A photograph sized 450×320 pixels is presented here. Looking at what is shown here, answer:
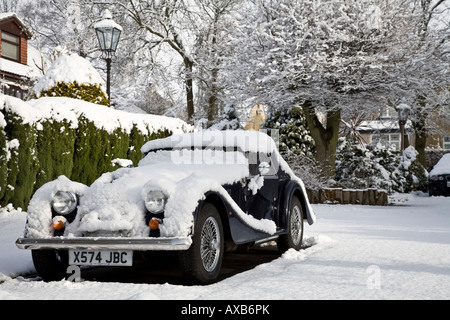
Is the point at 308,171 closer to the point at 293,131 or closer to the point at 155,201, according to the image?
the point at 293,131

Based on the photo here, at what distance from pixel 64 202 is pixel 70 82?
8715 mm

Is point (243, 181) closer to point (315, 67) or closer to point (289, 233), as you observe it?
point (289, 233)

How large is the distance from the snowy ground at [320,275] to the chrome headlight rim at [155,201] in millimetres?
702

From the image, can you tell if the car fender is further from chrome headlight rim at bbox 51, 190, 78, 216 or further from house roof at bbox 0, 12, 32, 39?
house roof at bbox 0, 12, 32, 39

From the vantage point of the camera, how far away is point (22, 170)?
923 cm

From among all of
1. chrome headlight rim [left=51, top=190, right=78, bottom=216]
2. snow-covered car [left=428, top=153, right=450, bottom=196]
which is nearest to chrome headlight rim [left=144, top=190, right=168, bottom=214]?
chrome headlight rim [left=51, top=190, right=78, bottom=216]

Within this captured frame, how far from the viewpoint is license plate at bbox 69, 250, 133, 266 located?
16.6ft

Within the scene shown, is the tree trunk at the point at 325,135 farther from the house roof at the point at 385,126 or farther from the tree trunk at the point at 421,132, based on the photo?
the house roof at the point at 385,126

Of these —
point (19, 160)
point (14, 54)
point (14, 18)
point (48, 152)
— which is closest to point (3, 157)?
point (19, 160)

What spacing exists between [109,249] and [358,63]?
14.2 m

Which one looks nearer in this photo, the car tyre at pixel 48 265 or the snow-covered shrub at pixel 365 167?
the car tyre at pixel 48 265

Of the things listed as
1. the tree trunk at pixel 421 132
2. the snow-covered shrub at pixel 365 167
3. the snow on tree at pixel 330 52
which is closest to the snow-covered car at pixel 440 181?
the snow-covered shrub at pixel 365 167

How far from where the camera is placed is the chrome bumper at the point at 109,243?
4.80 m

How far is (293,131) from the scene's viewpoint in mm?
21766
